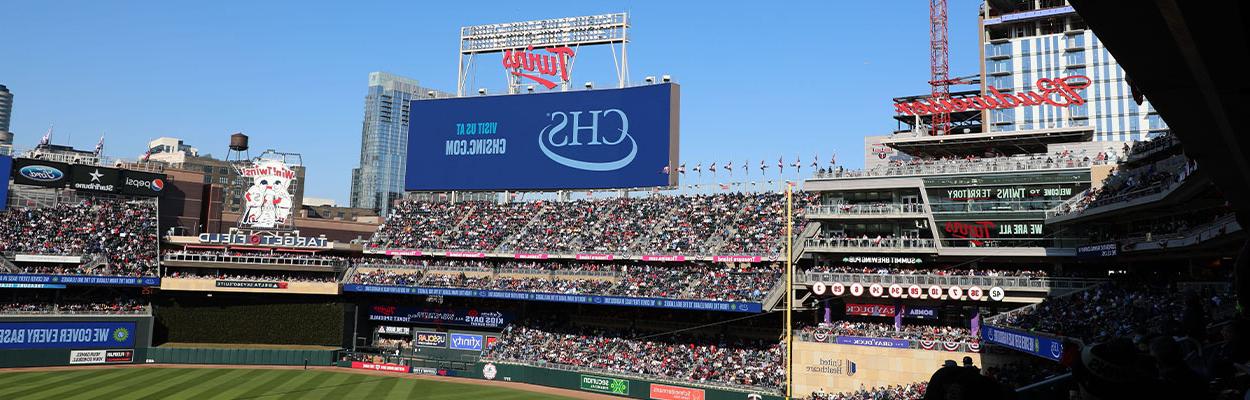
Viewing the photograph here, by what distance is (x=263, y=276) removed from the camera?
63438mm

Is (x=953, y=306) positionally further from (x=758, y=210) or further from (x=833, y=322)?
(x=758, y=210)

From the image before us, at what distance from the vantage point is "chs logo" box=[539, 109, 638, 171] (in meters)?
60.9

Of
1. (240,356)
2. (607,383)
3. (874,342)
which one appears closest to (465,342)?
(240,356)

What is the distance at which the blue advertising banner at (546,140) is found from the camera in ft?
197

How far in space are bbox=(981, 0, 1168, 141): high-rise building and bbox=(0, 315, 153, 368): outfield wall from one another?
81.9 metres

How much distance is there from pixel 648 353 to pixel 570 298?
19.2 ft

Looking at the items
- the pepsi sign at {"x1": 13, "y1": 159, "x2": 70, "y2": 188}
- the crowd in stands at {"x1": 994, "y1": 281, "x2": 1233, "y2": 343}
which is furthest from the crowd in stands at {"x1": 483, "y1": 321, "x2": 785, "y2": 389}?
the pepsi sign at {"x1": 13, "y1": 159, "x2": 70, "y2": 188}

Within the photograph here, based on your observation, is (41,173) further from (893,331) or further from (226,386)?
(893,331)

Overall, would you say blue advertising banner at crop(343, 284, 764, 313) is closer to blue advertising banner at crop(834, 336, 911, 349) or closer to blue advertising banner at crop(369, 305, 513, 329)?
blue advertising banner at crop(369, 305, 513, 329)

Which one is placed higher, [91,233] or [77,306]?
[91,233]

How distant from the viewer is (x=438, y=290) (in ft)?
192

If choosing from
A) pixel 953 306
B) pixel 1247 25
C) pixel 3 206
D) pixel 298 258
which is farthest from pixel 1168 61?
pixel 3 206

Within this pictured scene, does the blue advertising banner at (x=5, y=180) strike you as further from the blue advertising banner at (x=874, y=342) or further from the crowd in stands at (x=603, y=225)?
the blue advertising banner at (x=874, y=342)

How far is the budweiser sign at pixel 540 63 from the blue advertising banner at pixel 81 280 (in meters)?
28.1
